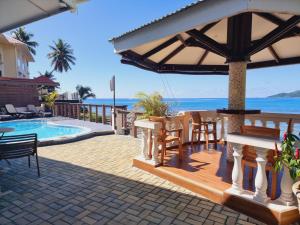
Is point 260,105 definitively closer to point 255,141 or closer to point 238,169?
point 238,169

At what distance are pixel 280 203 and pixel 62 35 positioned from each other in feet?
142

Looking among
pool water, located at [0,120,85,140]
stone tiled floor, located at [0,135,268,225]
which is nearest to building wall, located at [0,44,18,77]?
pool water, located at [0,120,85,140]

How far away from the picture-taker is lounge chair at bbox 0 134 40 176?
147 inches

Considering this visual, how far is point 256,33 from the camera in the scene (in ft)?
13.9

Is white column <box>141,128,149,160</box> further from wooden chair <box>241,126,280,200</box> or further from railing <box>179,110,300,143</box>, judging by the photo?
wooden chair <box>241,126,280,200</box>

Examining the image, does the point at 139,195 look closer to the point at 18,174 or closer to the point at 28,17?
the point at 18,174

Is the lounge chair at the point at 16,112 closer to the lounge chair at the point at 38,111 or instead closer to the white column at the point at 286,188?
the lounge chair at the point at 38,111

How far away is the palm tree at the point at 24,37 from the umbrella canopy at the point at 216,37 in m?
33.8

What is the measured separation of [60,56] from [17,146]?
1499 inches

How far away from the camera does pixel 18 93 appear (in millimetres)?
15680

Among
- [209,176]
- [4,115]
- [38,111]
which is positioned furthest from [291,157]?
[38,111]

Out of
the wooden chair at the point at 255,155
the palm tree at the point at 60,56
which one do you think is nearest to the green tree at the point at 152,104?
the wooden chair at the point at 255,155

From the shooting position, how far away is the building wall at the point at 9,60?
1994cm

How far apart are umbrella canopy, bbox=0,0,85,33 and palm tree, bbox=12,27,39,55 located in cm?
3409
